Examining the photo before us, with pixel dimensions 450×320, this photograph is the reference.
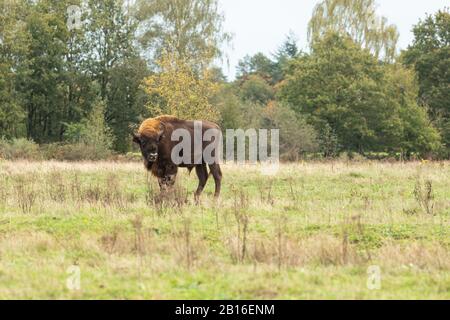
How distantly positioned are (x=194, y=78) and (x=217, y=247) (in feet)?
88.4

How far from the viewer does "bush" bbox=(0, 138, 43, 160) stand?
Answer: 2959 centimetres

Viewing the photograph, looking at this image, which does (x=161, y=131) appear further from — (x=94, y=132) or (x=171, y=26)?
(x=171, y=26)

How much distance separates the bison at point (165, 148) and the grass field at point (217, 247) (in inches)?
34.2

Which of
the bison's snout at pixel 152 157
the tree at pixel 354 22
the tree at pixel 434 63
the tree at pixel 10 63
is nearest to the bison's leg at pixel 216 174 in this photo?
the bison's snout at pixel 152 157

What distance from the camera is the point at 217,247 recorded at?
9.06 meters

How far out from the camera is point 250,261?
8.20 metres

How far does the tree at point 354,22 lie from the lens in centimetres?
4853

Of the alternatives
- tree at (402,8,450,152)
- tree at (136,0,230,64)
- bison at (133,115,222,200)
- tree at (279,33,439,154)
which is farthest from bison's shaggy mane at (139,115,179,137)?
tree at (402,8,450,152)

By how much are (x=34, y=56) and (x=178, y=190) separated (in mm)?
32199

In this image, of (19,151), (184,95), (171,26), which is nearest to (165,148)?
(19,151)

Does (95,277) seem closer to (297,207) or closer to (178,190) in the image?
(178,190)

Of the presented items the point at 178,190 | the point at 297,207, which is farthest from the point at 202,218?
the point at 297,207

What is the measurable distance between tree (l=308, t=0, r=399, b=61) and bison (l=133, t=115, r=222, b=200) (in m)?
34.7

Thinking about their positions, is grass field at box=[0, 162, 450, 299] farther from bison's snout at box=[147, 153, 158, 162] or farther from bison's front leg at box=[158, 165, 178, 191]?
bison's snout at box=[147, 153, 158, 162]
